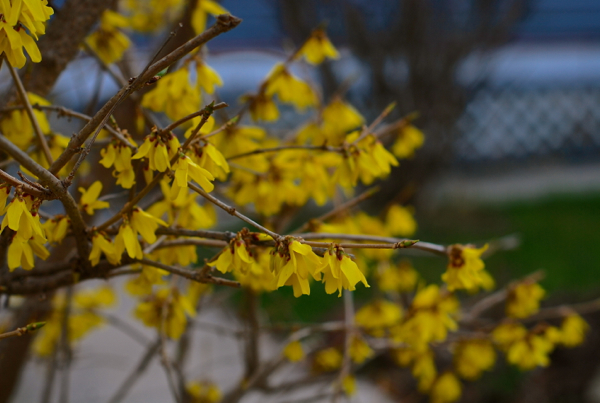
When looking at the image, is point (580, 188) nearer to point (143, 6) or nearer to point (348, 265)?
point (143, 6)

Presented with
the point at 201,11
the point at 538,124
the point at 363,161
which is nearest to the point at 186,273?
the point at 363,161

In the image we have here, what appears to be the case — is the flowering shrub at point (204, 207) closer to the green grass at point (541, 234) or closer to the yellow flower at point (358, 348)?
the yellow flower at point (358, 348)

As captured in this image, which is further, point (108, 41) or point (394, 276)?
point (394, 276)

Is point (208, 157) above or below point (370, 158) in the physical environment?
below

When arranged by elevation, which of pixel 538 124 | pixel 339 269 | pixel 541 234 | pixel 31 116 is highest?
pixel 538 124

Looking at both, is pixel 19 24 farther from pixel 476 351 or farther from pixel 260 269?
pixel 476 351

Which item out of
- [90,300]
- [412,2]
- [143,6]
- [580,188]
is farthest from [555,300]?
[580,188]

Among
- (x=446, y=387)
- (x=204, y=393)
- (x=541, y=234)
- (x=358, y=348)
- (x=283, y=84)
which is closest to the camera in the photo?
(x=283, y=84)

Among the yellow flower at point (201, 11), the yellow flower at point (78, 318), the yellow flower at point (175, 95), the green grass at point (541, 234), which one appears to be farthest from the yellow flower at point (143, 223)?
the green grass at point (541, 234)
